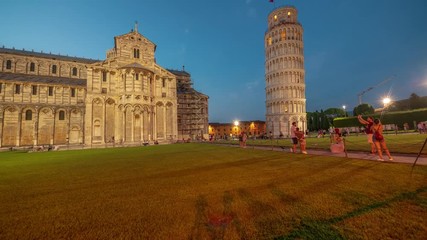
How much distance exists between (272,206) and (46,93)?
48224mm

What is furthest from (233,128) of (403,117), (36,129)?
(36,129)

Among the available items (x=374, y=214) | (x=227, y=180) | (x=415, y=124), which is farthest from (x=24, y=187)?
(x=415, y=124)

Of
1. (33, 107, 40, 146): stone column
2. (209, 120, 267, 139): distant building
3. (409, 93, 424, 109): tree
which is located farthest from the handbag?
(209, 120, 267, 139): distant building

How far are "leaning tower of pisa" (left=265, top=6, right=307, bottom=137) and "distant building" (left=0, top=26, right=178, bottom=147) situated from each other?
33.8 metres

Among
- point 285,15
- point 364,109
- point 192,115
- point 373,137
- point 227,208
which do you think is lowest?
point 227,208

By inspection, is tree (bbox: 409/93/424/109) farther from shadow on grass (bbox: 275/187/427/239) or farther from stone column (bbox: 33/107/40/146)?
stone column (bbox: 33/107/40/146)

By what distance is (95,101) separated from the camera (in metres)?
35.5

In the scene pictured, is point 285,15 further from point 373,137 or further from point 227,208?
point 227,208

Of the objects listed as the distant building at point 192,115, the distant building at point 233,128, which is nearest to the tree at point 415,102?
the distant building at point 233,128

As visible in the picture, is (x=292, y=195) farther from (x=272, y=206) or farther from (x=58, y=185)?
(x=58, y=185)

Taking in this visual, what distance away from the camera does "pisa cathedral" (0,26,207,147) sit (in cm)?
3534

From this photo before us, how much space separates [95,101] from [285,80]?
50821mm

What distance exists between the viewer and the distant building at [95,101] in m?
35.3

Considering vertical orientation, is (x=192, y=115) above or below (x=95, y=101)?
below
